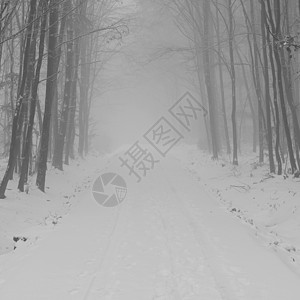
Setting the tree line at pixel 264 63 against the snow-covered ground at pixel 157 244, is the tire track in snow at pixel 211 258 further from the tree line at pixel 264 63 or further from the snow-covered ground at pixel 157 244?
the tree line at pixel 264 63

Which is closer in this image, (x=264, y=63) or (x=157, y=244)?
(x=157, y=244)

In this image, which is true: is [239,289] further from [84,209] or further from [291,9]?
[291,9]

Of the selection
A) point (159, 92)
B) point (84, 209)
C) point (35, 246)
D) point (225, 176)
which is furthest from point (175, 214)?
point (159, 92)

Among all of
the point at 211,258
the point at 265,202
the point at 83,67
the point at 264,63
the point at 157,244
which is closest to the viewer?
the point at 211,258

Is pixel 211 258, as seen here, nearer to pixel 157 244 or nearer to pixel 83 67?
pixel 157 244

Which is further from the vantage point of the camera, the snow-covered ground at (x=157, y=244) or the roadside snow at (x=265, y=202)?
the roadside snow at (x=265, y=202)

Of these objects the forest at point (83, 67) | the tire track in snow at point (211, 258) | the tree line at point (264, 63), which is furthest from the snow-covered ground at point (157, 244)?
the tree line at point (264, 63)

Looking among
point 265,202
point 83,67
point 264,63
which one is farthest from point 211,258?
point 83,67

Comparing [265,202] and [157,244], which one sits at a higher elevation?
[157,244]

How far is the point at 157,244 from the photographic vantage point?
26.4 ft

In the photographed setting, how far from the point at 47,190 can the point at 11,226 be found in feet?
16.9

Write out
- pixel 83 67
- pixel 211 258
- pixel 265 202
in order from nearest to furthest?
pixel 211 258, pixel 265 202, pixel 83 67

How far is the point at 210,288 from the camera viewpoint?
5707 mm

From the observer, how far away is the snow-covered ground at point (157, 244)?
578 centimetres
